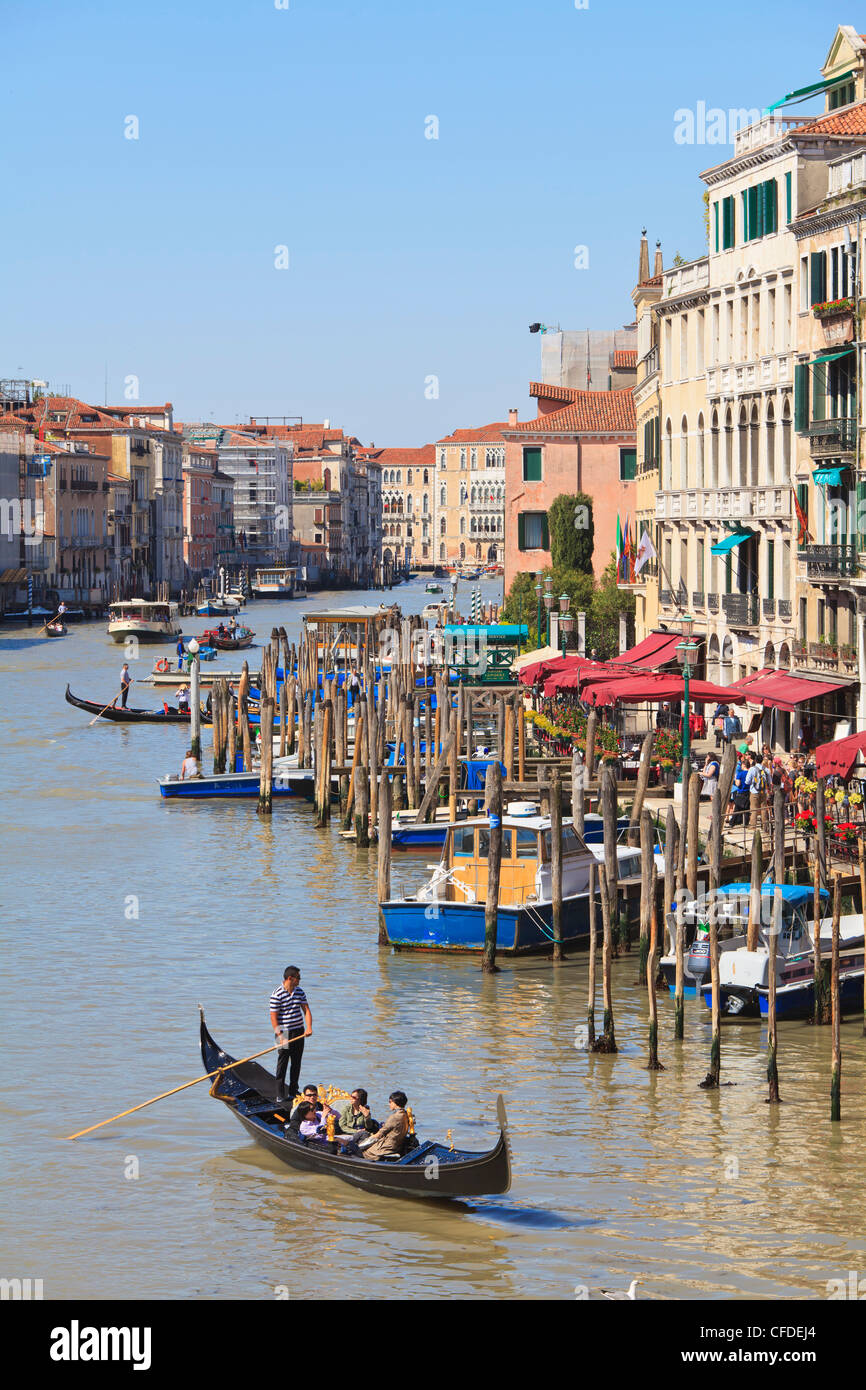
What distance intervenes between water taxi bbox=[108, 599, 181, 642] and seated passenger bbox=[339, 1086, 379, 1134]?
66.0m

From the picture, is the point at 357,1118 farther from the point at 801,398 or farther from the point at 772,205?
the point at 772,205

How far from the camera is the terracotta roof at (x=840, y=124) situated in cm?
2950

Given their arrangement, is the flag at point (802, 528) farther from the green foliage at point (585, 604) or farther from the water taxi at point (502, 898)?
the green foliage at point (585, 604)

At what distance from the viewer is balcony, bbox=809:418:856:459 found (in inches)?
1061

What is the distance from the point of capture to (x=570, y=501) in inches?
2004

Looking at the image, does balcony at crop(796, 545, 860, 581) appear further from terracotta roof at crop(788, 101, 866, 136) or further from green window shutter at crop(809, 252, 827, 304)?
terracotta roof at crop(788, 101, 866, 136)

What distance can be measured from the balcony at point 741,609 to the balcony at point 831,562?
3.43 meters

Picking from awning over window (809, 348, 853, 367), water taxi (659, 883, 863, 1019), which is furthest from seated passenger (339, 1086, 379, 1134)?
awning over window (809, 348, 853, 367)

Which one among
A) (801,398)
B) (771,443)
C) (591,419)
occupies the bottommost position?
(771,443)

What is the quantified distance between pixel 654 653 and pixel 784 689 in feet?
22.6

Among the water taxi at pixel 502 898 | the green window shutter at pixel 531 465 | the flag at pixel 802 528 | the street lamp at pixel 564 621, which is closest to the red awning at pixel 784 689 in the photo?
the flag at pixel 802 528

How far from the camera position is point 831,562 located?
2698 cm

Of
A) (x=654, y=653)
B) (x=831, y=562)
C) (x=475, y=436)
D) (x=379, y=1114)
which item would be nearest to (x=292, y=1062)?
(x=379, y=1114)
